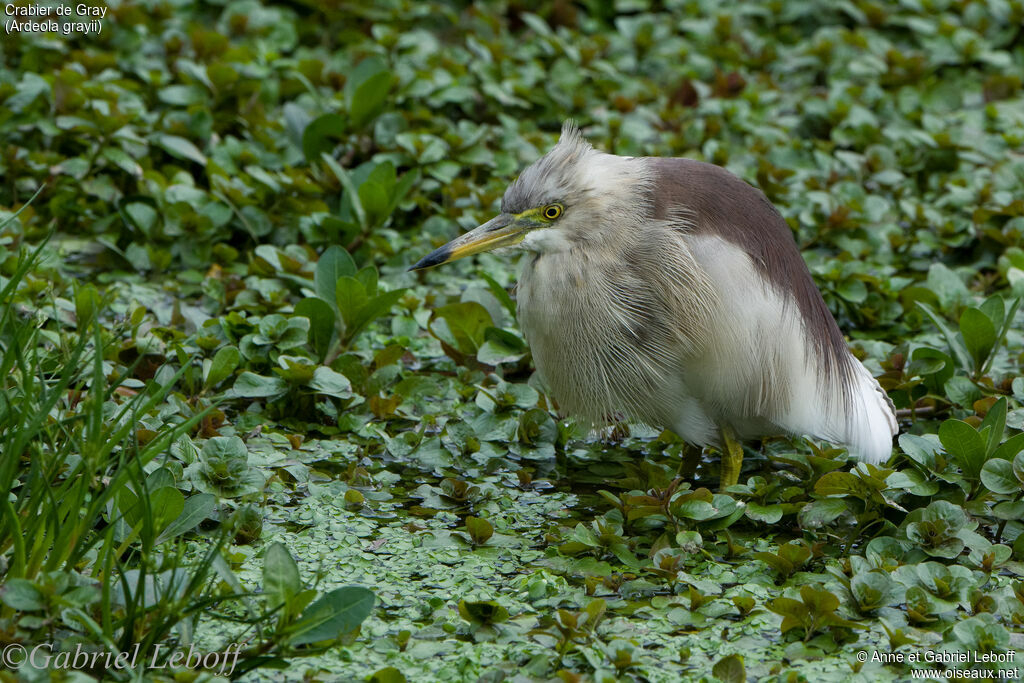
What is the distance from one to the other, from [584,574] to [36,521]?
1495mm

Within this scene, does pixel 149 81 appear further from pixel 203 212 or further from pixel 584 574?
pixel 584 574

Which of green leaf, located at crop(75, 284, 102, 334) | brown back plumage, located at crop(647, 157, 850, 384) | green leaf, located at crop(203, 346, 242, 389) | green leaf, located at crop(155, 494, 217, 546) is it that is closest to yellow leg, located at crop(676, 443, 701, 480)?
brown back plumage, located at crop(647, 157, 850, 384)

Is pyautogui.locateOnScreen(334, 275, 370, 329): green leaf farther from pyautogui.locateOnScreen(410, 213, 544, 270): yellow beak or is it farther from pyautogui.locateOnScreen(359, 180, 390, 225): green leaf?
pyautogui.locateOnScreen(359, 180, 390, 225): green leaf

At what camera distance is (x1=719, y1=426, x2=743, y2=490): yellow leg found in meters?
3.95

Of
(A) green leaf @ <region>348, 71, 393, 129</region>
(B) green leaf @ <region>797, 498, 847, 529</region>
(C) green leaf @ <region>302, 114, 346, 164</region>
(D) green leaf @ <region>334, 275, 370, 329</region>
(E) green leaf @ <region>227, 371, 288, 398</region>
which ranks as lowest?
(E) green leaf @ <region>227, 371, 288, 398</region>

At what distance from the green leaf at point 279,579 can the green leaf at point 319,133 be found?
10.0ft

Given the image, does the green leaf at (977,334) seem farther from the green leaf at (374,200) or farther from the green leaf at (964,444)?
the green leaf at (374,200)

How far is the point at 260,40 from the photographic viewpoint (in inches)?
262

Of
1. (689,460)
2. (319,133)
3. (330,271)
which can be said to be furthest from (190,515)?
(319,133)

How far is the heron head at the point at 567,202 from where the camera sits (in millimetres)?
3773

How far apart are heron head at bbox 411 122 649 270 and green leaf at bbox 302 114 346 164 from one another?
1801 millimetres

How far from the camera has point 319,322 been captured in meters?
4.28

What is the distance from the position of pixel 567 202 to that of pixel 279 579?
1.64m

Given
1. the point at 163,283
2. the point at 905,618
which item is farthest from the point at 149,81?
the point at 905,618
